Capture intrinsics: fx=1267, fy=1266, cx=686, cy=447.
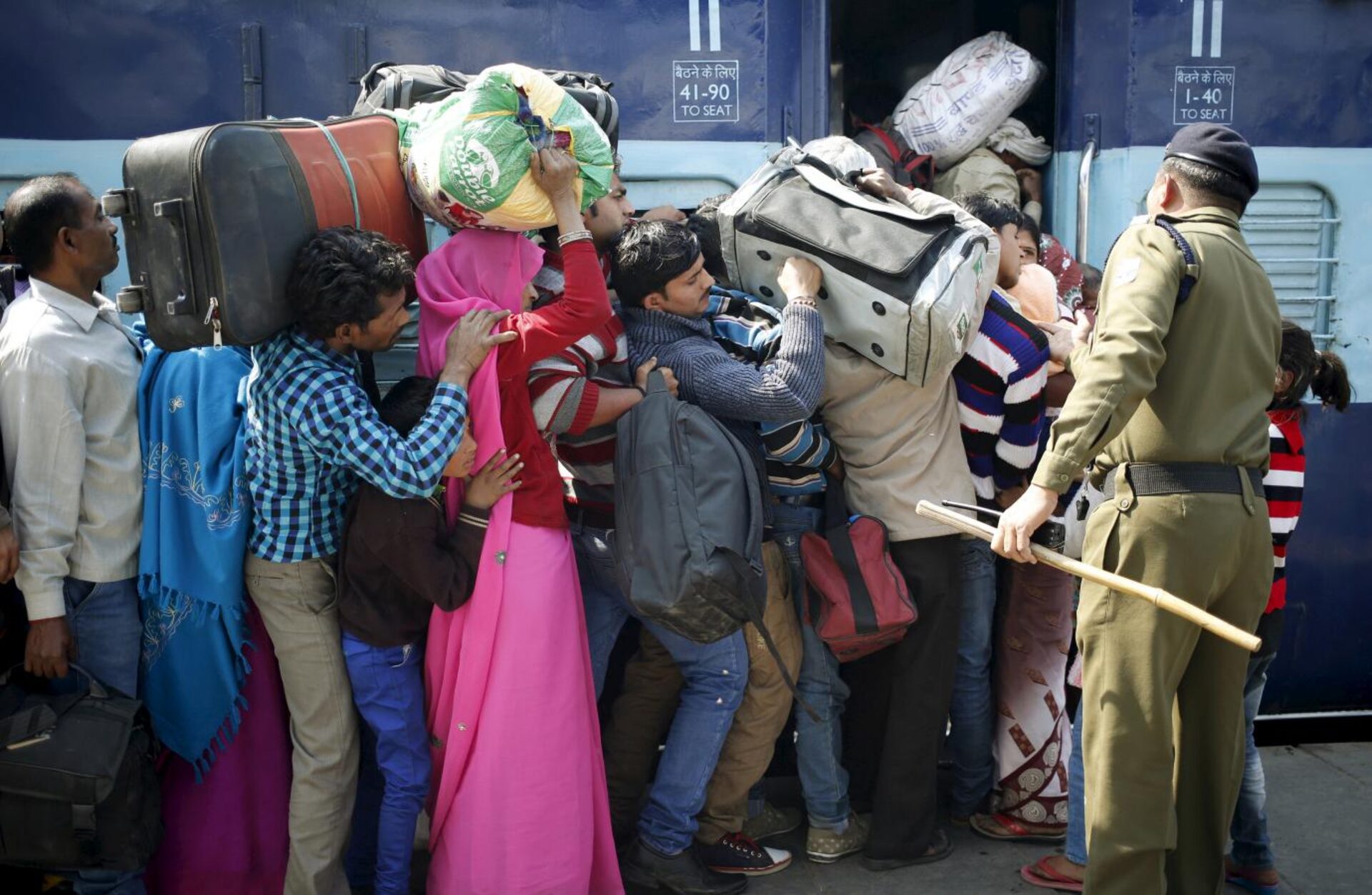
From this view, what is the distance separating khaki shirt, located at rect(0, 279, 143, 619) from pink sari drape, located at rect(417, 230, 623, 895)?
0.71 meters

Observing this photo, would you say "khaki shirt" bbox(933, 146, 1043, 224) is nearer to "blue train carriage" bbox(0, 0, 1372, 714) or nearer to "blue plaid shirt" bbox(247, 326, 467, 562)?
"blue train carriage" bbox(0, 0, 1372, 714)

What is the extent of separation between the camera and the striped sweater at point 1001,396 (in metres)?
3.32

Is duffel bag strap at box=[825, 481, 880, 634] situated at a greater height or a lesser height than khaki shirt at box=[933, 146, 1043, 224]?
lesser

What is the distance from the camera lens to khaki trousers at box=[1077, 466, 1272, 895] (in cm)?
277

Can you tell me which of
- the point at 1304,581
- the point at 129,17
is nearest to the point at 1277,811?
the point at 1304,581

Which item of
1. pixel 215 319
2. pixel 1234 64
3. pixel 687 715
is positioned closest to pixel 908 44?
pixel 1234 64

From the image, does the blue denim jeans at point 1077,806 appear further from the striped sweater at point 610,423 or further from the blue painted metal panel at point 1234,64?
the blue painted metal panel at point 1234,64

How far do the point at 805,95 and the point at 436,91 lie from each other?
126 cm

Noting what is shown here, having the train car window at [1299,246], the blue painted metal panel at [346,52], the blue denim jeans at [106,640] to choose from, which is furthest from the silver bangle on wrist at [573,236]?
the train car window at [1299,246]

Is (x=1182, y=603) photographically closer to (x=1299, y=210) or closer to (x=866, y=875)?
(x=866, y=875)

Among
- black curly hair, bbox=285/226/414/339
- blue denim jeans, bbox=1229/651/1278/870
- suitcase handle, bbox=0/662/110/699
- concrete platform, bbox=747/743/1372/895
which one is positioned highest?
black curly hair, bbox=285/226/414/339

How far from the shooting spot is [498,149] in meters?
2.80

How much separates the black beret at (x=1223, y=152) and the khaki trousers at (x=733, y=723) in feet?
4.66

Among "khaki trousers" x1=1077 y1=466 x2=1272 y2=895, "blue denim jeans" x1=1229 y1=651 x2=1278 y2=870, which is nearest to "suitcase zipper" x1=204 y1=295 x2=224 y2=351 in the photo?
"khaki trousers" x1=1077 y1=466 x2=1272 y2=895
